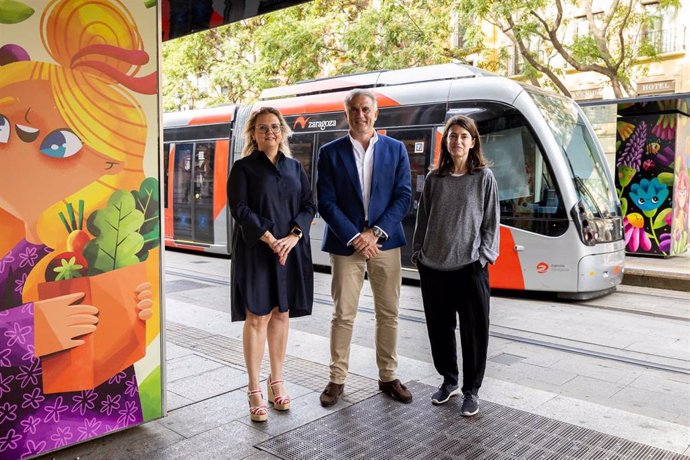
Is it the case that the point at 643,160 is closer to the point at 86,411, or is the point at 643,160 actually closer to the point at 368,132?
the point at 368,132

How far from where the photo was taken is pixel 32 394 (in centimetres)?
324

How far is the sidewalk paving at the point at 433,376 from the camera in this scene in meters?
3.71

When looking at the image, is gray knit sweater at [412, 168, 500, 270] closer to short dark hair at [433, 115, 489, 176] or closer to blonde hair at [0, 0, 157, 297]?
short dark hair at [433, 115, 489, 176]

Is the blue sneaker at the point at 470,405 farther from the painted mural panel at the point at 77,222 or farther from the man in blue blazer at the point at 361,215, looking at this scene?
the painted mural panel at the point at 77,222

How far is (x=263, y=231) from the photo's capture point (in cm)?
385

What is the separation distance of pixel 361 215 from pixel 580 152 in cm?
554

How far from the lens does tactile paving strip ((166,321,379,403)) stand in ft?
15.1

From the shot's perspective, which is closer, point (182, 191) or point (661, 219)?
point (661, 219)

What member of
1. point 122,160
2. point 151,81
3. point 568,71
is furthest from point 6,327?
point 568,71

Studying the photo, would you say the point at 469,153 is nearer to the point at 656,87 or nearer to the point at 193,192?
the point at 193,192

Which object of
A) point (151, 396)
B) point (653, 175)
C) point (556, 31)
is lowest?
point (151, 396)

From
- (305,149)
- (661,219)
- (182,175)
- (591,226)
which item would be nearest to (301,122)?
(305,149)

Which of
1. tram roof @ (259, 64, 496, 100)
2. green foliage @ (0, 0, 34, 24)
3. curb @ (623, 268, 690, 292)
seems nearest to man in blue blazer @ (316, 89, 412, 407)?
green foliage @ (0, 0, 34, 24)

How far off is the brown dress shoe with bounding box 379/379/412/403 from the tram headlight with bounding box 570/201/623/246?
4.61 meters
